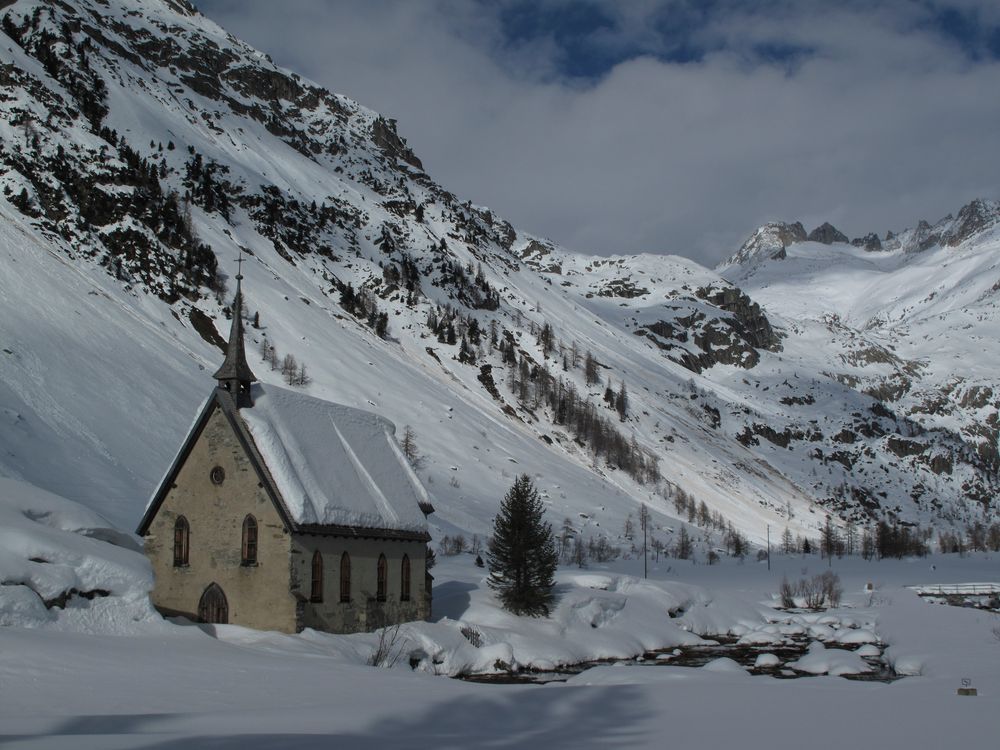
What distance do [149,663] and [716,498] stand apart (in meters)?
167

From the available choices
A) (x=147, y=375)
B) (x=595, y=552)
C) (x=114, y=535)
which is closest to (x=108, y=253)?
(x=147, y=375)

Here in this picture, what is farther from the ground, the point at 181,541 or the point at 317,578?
the point at 181,541

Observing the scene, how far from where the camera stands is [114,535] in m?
34.7

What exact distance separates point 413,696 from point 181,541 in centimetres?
1812

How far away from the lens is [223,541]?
122ft

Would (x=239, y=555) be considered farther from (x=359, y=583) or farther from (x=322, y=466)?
(x=359, y=583)

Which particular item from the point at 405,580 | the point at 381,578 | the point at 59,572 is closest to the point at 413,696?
the point at 59,572

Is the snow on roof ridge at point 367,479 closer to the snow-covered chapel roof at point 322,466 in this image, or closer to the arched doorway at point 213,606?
the snow-covered chapel roof at point 322,466

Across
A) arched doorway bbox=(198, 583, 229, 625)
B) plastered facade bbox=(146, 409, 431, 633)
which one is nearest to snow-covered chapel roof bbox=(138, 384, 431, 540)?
plastered facade bbox=(146, 409, 431, 633)

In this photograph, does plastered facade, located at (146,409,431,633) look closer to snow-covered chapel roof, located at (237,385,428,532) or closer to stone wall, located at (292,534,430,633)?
stone wall, located at (292,534,430,633)

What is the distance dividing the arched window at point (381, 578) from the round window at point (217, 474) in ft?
25.7

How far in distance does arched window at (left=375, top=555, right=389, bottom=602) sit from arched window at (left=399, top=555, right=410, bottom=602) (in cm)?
128

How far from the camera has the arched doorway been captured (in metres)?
36.6

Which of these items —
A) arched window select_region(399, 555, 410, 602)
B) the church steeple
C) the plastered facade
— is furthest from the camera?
arched window select_region(399, 555, 410, 602)
